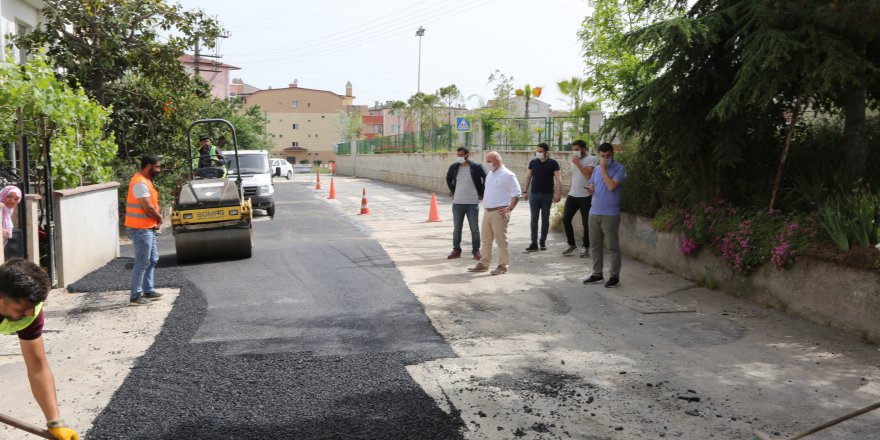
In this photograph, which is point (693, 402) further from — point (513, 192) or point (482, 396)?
point (513, 192)

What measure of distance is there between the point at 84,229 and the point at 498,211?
5.83 metres

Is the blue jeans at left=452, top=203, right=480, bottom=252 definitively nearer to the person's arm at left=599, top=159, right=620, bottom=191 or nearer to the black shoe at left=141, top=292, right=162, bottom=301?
the person's arm at left=599, top=159, right=620, bottom=191

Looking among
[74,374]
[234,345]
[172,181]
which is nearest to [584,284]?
[234,345]

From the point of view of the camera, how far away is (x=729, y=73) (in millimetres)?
8312

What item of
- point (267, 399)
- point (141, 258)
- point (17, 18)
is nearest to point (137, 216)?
point (141, 258)

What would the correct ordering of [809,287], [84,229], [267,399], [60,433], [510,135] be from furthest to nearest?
[510,135], [84,229], [809,287], [267,399], [60,433]

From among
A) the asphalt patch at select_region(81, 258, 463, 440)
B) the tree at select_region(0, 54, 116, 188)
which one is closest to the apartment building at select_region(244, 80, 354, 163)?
the tree at select_region(0, 54, 116, 188)

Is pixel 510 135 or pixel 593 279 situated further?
pixel 510 135

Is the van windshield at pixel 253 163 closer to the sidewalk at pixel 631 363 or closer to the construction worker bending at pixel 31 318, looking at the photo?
the sidewalk at pixel 631 363

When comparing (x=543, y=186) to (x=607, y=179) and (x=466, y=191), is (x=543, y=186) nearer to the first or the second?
(x=466, y=191)

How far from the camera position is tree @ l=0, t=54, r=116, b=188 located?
857 cm

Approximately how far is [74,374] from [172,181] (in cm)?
1181

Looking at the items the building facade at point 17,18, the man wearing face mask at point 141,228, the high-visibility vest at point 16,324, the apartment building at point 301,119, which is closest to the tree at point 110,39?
the building facade at point 17,18

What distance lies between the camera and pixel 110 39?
13812 mm
